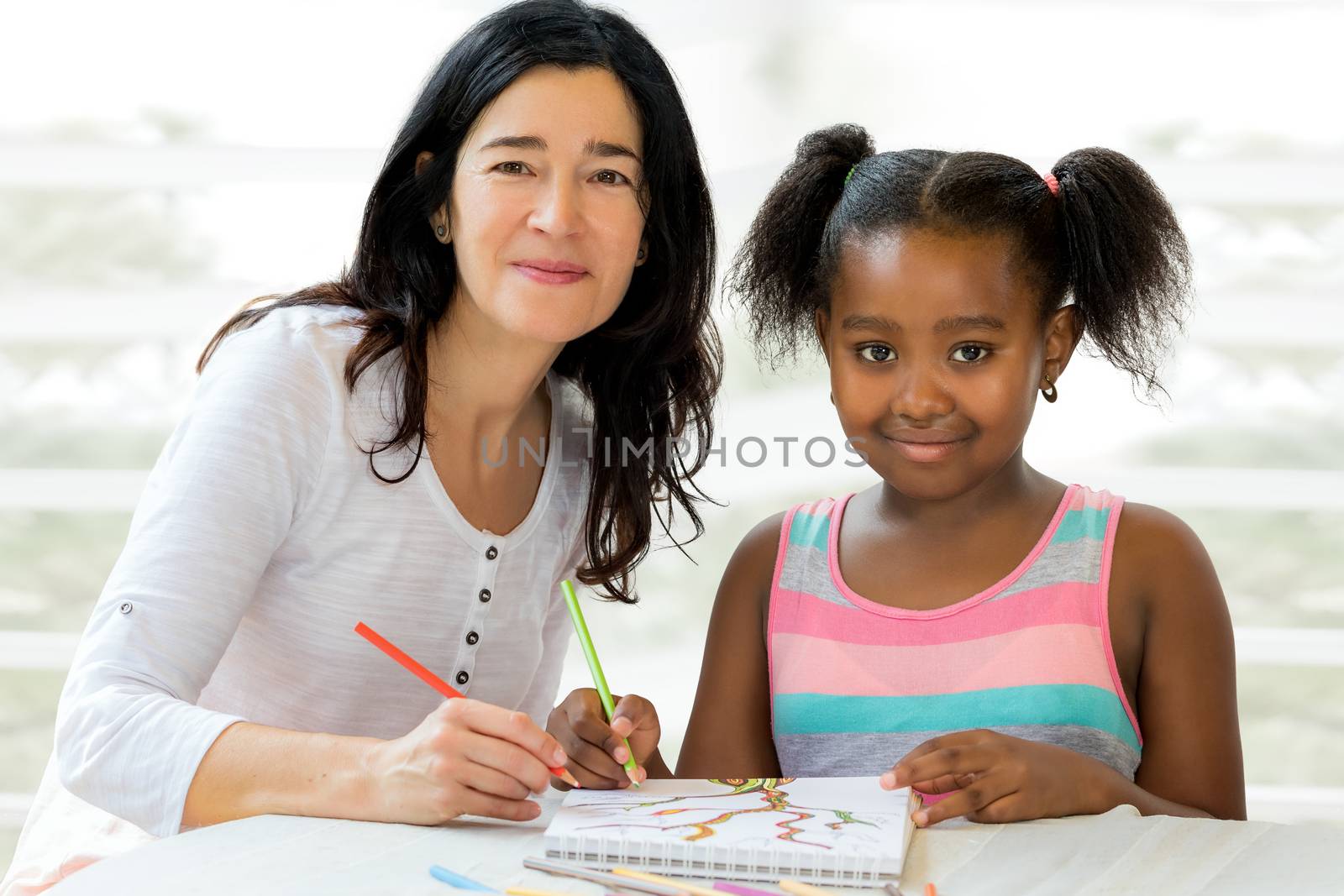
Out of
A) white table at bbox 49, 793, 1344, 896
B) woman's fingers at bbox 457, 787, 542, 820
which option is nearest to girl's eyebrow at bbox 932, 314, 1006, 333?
white table at bbox 49, 793, 1344, 896

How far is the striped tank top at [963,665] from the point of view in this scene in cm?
115

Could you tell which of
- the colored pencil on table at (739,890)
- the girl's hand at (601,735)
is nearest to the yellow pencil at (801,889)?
the colored pencil on table at (739,890)

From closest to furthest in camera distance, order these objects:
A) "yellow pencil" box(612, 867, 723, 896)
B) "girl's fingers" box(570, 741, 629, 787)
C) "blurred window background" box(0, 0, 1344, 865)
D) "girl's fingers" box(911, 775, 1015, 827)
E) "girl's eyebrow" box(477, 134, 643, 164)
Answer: "yellow pencil" box(612, 867, 723, 896), "girl's fingers" box(911, 775, 1015, 827), "girl's fingers" box(570, 741, 629, 787), "girl's eyebrow" box(477, 134, 643, 164), "blurred window background" box(0, 0, 1344, 865)

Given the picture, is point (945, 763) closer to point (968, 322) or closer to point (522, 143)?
point (968, 322)

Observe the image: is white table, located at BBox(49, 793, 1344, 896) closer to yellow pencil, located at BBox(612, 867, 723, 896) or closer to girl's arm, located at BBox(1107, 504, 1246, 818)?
yellow pencil, located at BBox(612, 867, 723, 896)

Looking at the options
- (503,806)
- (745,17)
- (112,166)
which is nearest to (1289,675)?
(745,17)

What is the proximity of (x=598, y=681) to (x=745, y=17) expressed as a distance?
119cm

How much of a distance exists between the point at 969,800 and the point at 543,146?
684mm

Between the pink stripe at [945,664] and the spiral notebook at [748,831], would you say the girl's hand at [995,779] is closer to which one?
the spiral notebook at [748,831]

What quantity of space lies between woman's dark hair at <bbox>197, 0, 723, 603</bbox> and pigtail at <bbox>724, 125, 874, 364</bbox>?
0.33 feet

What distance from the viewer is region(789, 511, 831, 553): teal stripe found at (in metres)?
1.29

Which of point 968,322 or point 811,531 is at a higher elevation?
point 968,322

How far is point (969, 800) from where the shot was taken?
88 cm

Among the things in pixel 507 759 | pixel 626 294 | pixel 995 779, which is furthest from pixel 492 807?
pixel 626 294
